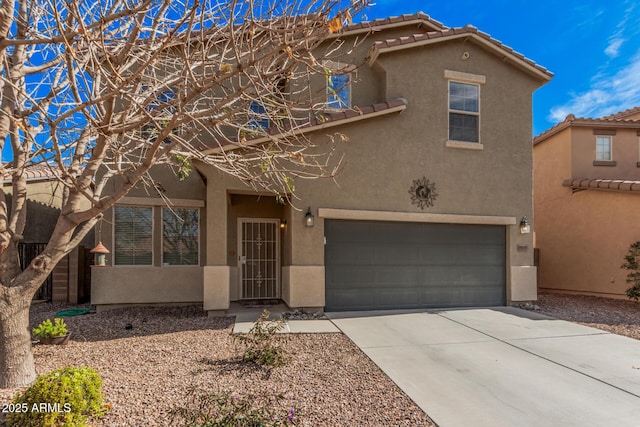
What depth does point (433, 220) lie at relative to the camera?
918 centimetres

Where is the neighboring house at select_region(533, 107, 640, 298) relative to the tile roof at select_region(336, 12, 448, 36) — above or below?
below

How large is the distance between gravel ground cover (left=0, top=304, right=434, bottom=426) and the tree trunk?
23 centimetres

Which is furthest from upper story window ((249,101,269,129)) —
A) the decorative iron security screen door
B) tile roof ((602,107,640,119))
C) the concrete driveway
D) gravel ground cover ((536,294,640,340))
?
tile roof ((602,107,640,119))

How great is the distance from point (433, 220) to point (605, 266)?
6.68m

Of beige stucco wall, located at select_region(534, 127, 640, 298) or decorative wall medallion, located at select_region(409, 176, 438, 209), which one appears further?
beige stucco wall, located at select_region(534, 127, 640, 298)

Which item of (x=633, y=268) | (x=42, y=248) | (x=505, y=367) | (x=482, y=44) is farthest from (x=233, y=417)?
(x=633, y=268)

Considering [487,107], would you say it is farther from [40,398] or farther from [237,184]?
[40,398]

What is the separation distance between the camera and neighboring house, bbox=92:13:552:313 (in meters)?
8.49

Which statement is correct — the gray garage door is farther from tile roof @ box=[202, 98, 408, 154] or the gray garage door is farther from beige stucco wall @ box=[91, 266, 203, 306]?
beige stucco wall @ box=[91, 266, 203, 306]

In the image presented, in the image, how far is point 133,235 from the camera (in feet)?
30.8

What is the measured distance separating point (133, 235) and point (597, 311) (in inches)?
472

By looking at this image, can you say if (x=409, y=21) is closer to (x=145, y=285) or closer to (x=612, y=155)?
(x=612, y=155)

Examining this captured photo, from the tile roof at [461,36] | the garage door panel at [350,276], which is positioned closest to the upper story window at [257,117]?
the tile roof at [461,36]

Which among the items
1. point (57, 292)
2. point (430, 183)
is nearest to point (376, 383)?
point (430, 183)
